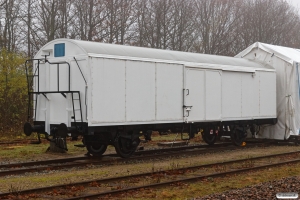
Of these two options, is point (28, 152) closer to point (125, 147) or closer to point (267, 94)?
point (125, 147)

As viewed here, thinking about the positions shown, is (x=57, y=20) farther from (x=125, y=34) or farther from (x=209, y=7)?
(x=209, y=7)

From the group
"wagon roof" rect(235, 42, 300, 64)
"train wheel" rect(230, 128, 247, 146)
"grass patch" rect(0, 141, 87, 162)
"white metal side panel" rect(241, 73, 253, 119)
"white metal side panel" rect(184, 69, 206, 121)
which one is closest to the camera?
"grass patch" rect(0, 141, 87, 162)

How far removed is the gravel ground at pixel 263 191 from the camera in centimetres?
923

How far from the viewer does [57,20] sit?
111 ft

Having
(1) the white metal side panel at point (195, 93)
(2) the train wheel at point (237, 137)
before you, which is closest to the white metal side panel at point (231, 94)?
(2) the train wheel at point (237, 137)

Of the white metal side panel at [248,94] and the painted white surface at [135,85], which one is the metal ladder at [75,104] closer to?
the painted white surface at [135,85]

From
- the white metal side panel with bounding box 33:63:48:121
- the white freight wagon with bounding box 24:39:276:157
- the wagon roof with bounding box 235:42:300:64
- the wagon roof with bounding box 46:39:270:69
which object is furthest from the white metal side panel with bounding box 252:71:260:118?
the white metal side panel with bounding box 33:63:48:121

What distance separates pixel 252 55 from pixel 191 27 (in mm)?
21004

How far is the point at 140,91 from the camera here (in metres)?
14.8

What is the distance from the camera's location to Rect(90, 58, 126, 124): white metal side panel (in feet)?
44.4

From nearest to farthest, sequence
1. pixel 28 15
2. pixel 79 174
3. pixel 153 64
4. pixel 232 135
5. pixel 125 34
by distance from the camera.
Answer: pixel 79 174
pixel 153 64
pixel 232 135
pixel 28 15
pixel 125 34

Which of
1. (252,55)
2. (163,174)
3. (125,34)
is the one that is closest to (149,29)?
(125,34)

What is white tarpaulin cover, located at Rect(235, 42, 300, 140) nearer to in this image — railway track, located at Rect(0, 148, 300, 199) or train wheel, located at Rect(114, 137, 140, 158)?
railway track, located at Rect(0, 148, 300, 199)

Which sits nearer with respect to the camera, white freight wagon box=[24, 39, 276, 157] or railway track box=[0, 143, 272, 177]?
railway track box=[0, 143, 272, 177]
